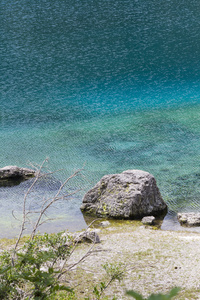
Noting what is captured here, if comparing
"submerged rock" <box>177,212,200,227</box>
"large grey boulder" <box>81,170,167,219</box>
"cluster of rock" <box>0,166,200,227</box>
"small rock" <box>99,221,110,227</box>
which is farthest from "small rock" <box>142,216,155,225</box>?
"small rock" <box>99,221,110,227</box>

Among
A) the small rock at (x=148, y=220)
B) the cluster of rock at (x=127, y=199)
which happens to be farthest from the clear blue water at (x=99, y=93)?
the small rock at (x=148, y=220)

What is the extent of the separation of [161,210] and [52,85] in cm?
1413

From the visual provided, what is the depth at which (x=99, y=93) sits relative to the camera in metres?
19.0

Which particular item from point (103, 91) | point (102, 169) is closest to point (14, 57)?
point (103, 91)

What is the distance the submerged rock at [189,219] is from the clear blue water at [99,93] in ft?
1.77

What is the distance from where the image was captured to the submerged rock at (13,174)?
9211 millimetres

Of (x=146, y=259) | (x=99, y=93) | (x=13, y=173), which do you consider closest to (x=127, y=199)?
(x=146, y=259)

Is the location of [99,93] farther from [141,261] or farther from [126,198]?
[141,261]

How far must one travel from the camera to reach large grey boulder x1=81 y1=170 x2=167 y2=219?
7.46 metres

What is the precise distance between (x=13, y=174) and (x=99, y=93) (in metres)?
10.6

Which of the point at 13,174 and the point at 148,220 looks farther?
the point at 13,174

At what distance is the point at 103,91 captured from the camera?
19.4 meters

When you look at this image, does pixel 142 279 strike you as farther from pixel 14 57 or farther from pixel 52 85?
pixel 14 57

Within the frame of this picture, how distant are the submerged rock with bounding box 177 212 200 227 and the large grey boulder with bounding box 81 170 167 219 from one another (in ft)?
1.89
